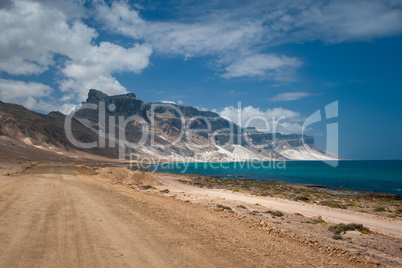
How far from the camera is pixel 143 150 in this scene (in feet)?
576

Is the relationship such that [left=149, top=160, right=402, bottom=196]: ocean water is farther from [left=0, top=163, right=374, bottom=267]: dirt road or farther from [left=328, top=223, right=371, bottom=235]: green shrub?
[left=0, top=163, right=374, bottom=267]: dirt road

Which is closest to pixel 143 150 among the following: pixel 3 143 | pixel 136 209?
pixel 3 143

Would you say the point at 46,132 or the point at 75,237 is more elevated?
the point at 46,132

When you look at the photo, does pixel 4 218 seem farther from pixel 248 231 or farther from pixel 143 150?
pixel 143 150

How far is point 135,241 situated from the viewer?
693 centimetres

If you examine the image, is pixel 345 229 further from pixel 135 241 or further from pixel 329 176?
pixel 329 176

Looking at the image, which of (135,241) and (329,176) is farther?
(329,176)

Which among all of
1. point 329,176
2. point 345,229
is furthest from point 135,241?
point 329,176

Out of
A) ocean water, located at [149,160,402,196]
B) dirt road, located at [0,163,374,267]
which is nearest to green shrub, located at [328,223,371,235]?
dirt road, located at [0,163,374,267]

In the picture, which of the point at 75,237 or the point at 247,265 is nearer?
the point at 247,265

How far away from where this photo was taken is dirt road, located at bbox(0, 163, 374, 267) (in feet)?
18.7

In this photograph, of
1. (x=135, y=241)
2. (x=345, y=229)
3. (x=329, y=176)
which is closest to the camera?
(x=135, y=241)

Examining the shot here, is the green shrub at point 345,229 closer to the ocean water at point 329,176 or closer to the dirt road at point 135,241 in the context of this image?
the dirt road at point 135,241

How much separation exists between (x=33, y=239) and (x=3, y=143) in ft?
320
